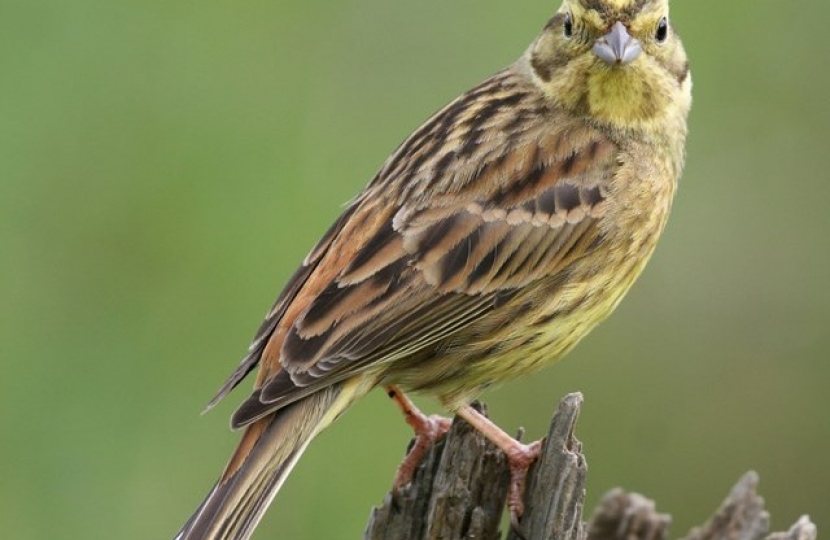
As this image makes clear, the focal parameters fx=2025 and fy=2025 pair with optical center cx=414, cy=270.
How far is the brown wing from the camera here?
6949 mm

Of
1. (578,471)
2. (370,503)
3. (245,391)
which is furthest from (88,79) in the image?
(578,471)

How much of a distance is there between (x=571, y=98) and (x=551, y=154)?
0.27 m

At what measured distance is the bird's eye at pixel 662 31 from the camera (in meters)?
7.54

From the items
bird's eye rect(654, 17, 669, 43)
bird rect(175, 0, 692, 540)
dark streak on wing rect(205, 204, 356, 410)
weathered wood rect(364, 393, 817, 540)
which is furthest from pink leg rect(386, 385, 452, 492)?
bird's eye rect(654, 17, 669, 43)

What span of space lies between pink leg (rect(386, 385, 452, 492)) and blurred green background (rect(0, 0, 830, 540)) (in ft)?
4.54

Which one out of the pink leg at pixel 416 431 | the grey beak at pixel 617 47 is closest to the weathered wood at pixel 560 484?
the pink leg at pixel 416 431

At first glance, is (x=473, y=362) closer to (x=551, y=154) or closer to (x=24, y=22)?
(x=551, y=154)

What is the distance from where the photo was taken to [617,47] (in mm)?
7285

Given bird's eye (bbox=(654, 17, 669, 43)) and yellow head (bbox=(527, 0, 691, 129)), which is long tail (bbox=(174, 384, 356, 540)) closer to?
yellow head (bbox=(527, 0, 691, 129))

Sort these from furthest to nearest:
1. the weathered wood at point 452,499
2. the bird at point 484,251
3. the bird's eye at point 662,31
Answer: the bird's eye at point 662,31, the bird at point 484,251, the weathered wood at point 452,499

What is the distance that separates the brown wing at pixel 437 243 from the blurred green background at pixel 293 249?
1.92 metres

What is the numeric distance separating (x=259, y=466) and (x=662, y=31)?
2281 millimetres

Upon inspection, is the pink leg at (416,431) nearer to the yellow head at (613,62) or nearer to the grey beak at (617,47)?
the yellow head at (613,62)

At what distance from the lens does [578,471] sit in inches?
257
